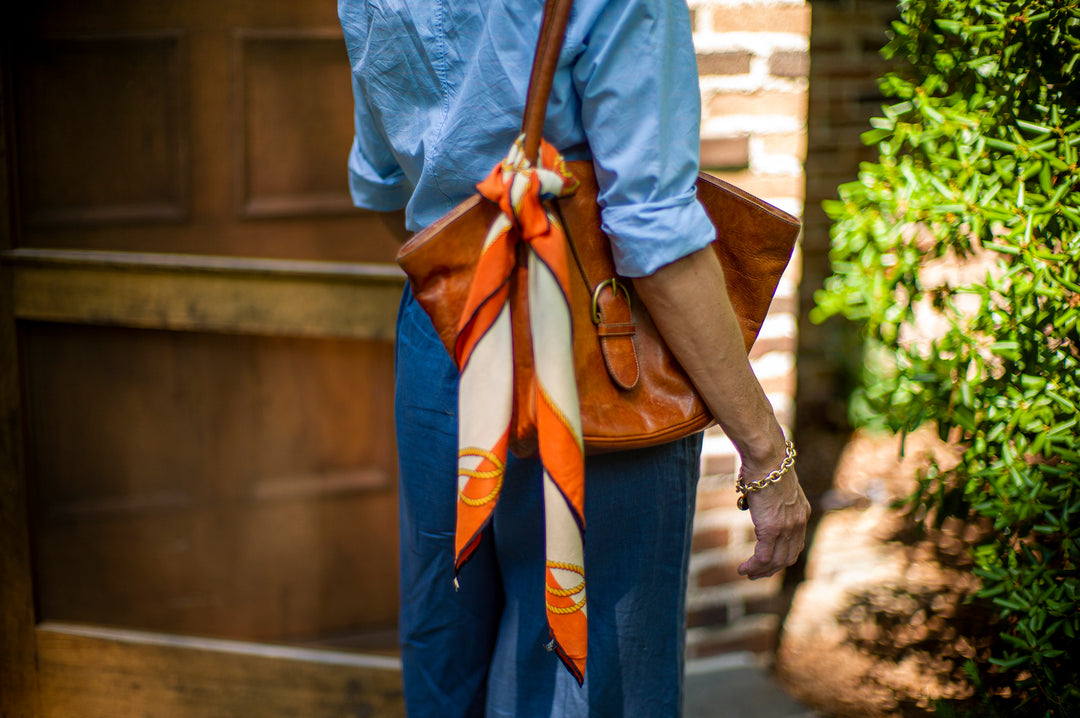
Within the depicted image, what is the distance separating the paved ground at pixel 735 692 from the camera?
6.76 ft

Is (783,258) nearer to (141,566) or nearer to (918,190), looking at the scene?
(918,190)

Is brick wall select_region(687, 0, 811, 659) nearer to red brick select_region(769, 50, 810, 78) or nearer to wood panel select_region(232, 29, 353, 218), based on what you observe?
red brick select_region(769, 50, 810, 78)

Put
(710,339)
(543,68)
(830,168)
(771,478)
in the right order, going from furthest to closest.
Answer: (830,168) → (771,478) → (710,339) → (543,68)

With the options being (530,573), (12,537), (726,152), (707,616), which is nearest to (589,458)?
(530,573)

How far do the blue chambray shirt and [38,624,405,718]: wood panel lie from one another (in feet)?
4.51

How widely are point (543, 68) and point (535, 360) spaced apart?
0.29m

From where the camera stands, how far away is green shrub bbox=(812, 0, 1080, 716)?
1446mm

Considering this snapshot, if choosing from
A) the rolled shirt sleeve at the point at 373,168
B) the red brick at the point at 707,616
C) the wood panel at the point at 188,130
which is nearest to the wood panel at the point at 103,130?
the wood panel at the point at 188,130

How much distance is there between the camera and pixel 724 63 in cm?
189

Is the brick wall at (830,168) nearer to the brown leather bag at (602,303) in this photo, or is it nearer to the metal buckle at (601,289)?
the brown leather bag at (602,303)

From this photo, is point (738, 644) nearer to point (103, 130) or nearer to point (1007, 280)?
point (1007, 280)

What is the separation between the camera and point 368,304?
1953 mm

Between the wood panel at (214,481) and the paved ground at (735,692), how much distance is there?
82 centimetres

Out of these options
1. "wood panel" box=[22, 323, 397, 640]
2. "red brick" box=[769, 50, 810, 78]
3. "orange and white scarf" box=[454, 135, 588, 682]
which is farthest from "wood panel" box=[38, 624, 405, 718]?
"red brick" box=[769, 50, 810, 78]
